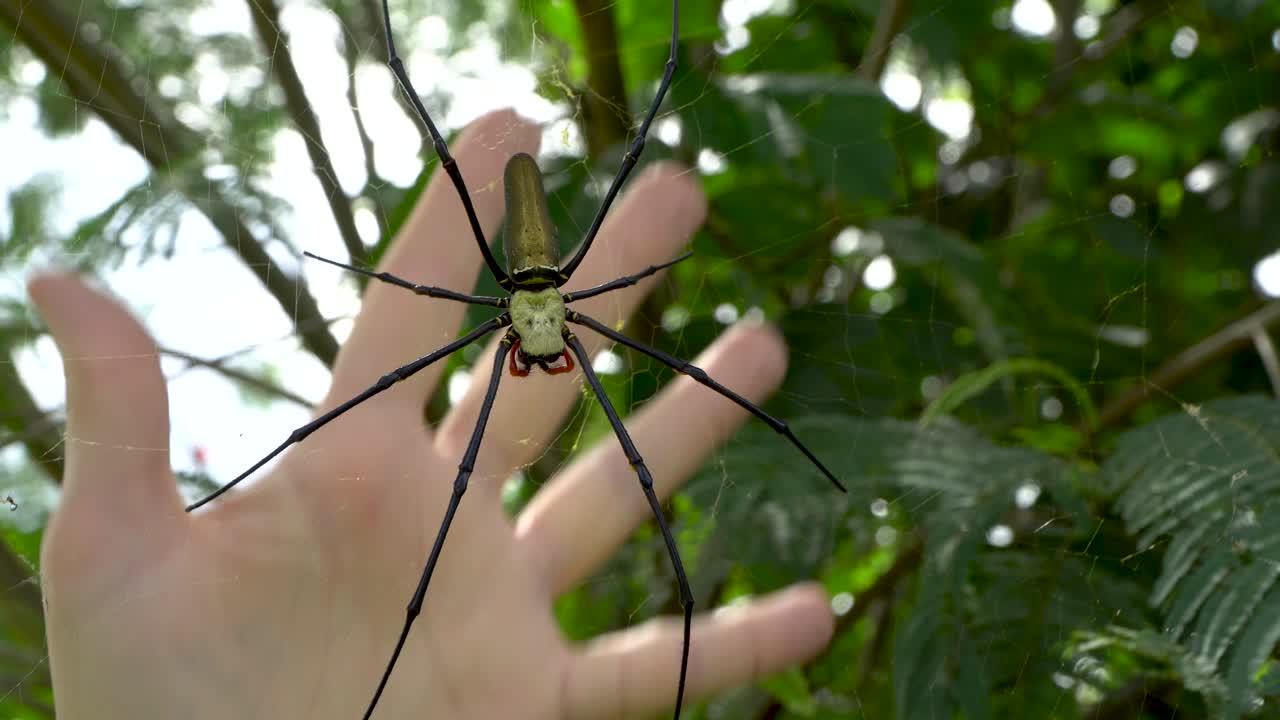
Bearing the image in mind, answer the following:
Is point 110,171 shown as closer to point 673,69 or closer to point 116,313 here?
point 116,313

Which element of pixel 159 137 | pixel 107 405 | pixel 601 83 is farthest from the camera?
pixel 601 83

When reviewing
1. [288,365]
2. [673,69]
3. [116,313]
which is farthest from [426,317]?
[673,69]

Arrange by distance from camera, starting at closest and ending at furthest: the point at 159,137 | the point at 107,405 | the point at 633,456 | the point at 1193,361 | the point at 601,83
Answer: the point at 107,405 → the point at 159,137 → the point at 633,456 → the point at 601,83 → the point at 1193,361

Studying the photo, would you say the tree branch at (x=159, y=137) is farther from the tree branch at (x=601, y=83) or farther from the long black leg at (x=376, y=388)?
the tree branch at (x=601, y=83)


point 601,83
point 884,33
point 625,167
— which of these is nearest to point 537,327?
point 625,167

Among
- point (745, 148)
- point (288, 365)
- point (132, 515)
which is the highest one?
point (745, 148)

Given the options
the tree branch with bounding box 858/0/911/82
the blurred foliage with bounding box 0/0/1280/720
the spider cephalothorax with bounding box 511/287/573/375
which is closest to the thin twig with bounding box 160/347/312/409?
the blurred foliage with bounding box 0/0/1280/720

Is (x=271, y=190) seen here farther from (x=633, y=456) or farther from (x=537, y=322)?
(x=633, y=456)
